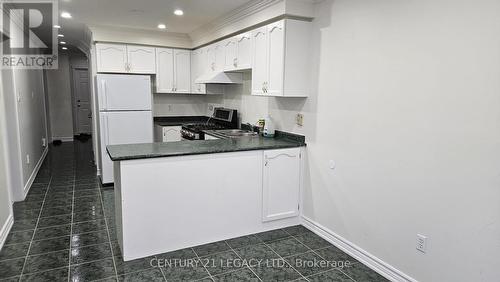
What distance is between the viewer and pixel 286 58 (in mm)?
3285

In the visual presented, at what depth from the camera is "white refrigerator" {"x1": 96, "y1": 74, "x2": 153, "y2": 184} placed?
16.0ft

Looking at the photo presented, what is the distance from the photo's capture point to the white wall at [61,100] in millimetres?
9289

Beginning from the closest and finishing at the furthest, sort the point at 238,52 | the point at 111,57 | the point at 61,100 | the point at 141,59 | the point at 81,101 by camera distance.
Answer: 1. the point at 238,52
2. the point at 111,57
3. the point at 141,59
4. the point at 61,100
5. the point at 81,101

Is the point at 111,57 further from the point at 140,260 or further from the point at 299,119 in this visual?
the point at 140,260

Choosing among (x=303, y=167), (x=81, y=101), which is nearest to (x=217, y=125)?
(x=303, y=167)

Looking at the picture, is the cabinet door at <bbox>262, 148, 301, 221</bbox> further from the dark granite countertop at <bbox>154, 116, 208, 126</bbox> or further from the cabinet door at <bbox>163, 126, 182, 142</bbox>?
the dark granite countertop at <bbox>154, 116, 208, 126</bbox>

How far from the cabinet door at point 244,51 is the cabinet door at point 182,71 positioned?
6.42ft

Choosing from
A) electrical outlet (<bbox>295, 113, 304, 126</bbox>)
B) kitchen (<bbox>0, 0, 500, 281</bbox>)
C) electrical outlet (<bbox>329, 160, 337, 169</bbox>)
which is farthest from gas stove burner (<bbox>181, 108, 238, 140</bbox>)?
electrical outlet (<bbox>329, 160, 337, 169</bbox>)

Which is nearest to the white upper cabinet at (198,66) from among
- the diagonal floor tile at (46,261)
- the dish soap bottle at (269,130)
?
the dish soap bottle at (269,130)

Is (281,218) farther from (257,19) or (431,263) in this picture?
(257,19)

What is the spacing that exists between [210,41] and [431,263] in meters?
4.03

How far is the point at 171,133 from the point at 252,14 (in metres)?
2.68

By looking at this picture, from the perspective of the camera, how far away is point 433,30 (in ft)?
7.22

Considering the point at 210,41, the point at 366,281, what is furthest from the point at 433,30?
the point at 210,41
